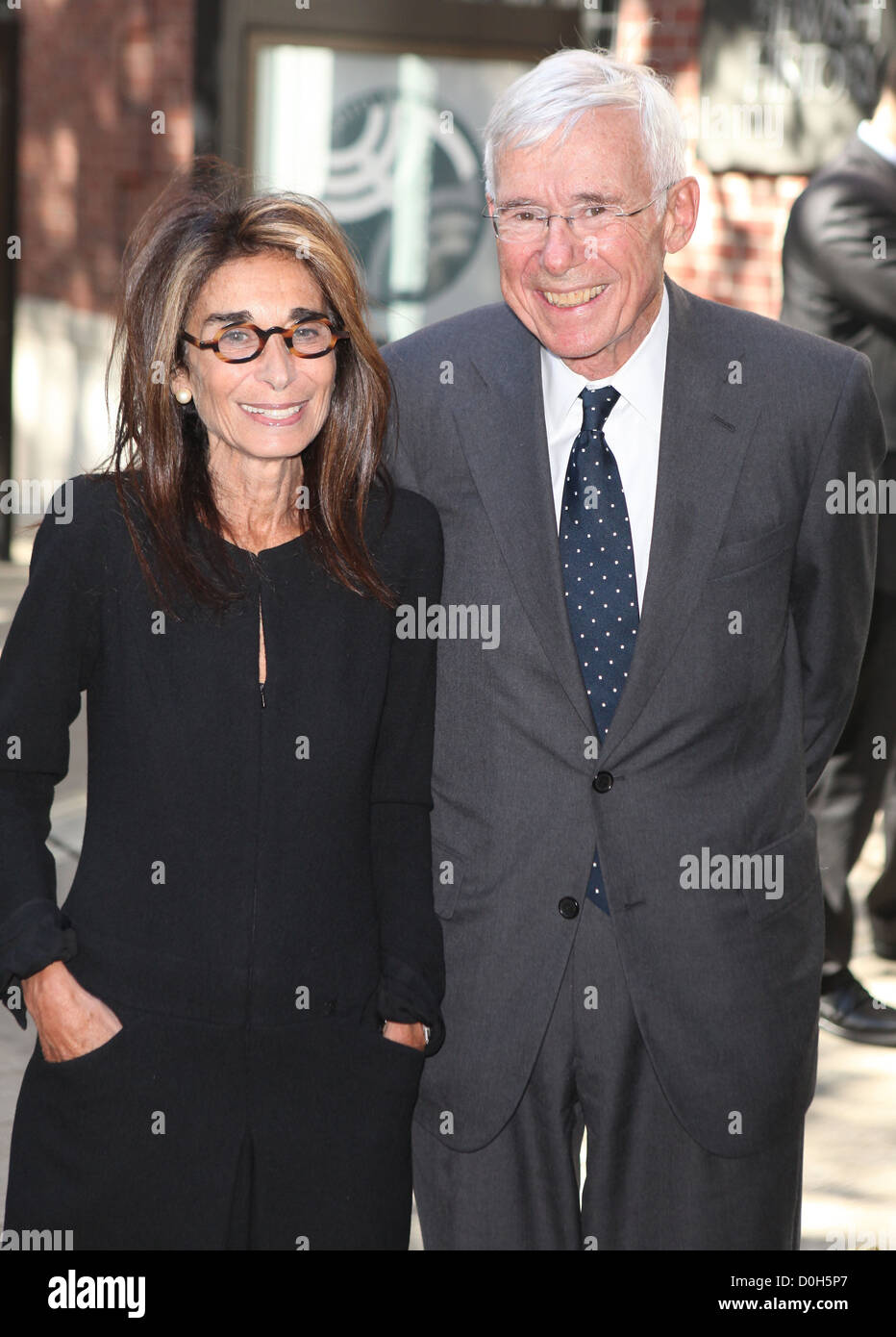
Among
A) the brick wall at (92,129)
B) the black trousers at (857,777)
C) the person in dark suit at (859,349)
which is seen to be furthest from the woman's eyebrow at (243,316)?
the brick wall at (92,129)

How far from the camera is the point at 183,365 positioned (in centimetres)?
269

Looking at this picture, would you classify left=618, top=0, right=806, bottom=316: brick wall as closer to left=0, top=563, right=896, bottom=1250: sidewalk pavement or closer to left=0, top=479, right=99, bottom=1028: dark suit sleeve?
left=0, top=563, right=896, bottom=1250: sidewalk pavement

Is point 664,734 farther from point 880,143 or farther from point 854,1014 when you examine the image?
point 880,143

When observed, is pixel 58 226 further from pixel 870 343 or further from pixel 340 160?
pixel 870 343

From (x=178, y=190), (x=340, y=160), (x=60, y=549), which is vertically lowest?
(x=60, y=549)

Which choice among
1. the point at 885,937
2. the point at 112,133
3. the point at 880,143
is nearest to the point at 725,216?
the point at 880,143

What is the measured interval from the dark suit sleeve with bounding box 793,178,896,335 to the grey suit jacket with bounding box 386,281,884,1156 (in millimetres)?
2294

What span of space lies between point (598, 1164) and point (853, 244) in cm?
316

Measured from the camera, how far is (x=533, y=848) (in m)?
2.88

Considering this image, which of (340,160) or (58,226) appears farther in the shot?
(58,226)

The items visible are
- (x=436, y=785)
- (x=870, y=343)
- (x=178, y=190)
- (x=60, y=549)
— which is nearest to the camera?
(x=60, y=549)

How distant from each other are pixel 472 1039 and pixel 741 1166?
19.2 inches

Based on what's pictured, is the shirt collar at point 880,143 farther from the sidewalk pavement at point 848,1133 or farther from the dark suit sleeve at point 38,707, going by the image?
the dark suit sleeve at point 38,707
